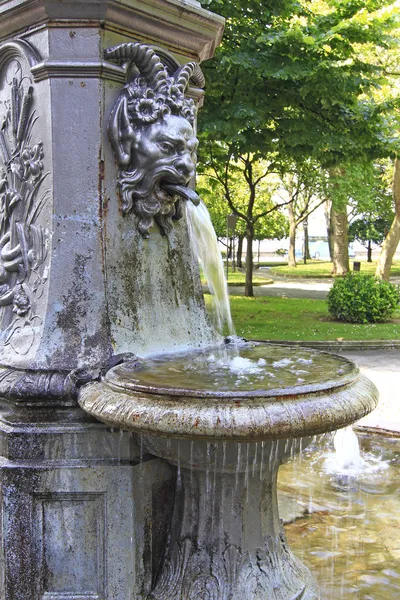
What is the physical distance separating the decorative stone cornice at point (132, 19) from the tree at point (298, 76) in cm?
655

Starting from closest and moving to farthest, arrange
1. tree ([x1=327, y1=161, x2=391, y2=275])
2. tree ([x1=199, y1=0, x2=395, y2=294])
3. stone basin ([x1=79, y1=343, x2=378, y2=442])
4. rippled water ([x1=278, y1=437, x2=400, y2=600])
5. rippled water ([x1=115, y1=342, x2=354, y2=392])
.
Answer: stone basin ([x1=79, y1=343, x2=378, y2=442]) < rippled water ([x1=115, y1=342, x2=354, y2=392]) < rippled water ([x1=278, y1=437, x2=400, y2=600]) < tree ([x1=199, y1=0, x2=395, y2=294]) < tree ([x1=327, y1=161, x2=391, y2=275])

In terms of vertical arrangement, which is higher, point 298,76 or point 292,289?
point 298,76

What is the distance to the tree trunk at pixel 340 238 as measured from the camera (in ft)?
84.5

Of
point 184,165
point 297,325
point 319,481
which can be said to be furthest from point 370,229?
point 184,165

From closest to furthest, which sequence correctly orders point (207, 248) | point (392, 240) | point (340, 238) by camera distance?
point (207, 248) → point (392, 240) → point (340, 238)

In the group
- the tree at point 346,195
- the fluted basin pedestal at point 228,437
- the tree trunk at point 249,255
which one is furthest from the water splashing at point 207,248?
the tree trunk at point 249,255

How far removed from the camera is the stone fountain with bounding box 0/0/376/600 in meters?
2.78

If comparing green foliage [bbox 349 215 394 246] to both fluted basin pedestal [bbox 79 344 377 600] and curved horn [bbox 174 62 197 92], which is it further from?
fluted basin pedestal [bbox 79 344 377 600]

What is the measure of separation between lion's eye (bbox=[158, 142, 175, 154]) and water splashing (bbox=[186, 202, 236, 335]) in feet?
1.35

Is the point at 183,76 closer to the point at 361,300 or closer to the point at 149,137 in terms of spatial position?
the point at 149,137

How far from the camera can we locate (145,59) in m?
3.08

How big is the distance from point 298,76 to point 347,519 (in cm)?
718

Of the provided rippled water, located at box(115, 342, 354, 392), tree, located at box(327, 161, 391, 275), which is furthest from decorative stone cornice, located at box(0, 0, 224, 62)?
tree, located at box(327, 161, 391, 275)

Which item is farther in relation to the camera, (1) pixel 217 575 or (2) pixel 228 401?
(1) pixel 217 575
